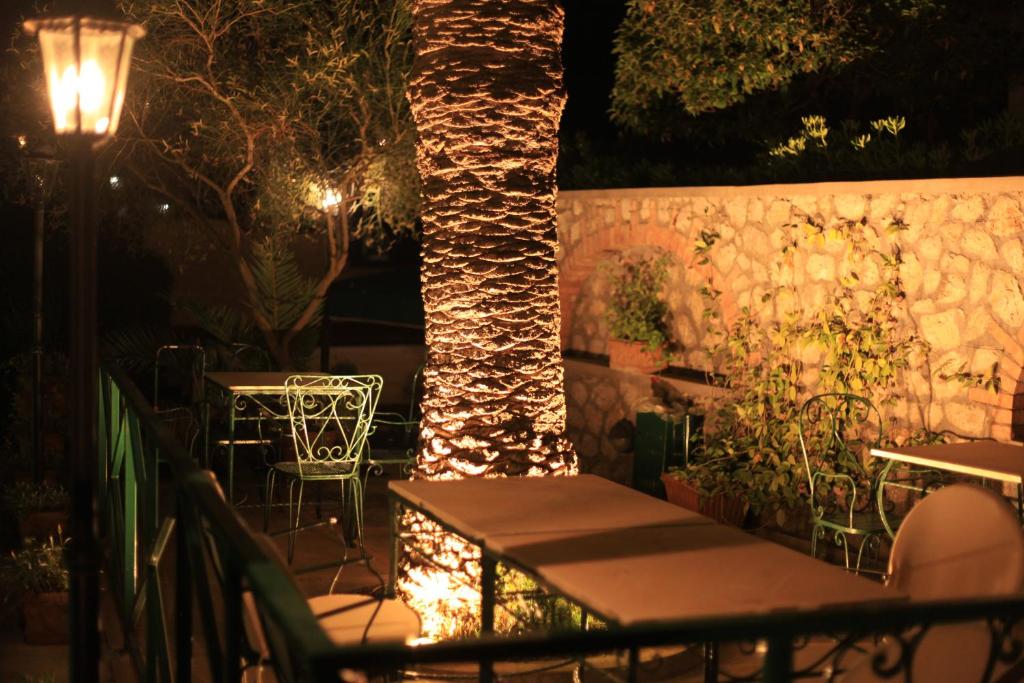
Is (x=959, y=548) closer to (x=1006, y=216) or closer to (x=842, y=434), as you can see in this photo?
(x=1006, y=216)

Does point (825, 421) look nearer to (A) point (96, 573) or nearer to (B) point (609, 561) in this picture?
(B) point (609, 561)

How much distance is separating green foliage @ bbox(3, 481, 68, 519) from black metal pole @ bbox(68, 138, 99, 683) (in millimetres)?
2950

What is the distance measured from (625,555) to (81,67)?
1957mm

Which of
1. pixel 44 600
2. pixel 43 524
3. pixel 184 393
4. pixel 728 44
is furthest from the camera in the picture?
pixel 184 393

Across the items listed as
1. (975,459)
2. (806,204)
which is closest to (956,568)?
(975,459)

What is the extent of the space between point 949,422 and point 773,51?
4054mm

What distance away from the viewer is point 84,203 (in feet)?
11.5

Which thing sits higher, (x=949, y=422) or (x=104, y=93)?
(x=104, y=93)

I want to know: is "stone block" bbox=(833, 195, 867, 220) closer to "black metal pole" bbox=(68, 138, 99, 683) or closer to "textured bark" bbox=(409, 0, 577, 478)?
"textured bark" bbox=(409, 0, 577, 478)

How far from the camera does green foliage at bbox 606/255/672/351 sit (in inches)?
368

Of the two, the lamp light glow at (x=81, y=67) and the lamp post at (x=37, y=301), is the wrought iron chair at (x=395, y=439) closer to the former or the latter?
the lamp post at (x=37, y=301)

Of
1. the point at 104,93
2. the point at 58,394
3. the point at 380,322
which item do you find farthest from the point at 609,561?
the point at 380,322

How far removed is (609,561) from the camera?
3.25 metres

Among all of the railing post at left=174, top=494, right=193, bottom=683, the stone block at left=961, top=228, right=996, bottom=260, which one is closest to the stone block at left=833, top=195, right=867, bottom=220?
the stone block at left=961, top=228, right=996, bottom=260
